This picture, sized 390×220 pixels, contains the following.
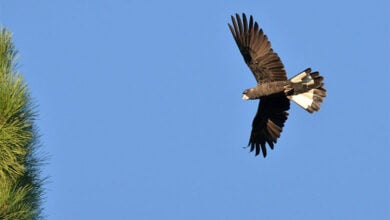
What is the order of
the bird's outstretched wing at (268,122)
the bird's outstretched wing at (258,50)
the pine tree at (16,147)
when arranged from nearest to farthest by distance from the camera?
the pine tree at (16,147) → the bird's outstretched wing at (258,50) → the bird's outstretched wing at (268,122)

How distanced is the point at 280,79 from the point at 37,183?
4.71 meters

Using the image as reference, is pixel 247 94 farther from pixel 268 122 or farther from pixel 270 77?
pixel 268 122

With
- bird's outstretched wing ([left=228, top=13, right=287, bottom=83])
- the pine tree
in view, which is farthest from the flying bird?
the pine tree

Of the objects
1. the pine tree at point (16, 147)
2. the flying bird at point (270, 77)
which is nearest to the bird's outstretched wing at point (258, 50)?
the flying bird at point (270, 77)

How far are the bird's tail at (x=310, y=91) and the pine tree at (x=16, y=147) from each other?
4758mm

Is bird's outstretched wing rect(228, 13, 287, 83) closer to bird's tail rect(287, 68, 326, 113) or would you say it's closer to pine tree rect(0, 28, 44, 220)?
bird's tail rect(287, 68, 326, 113)

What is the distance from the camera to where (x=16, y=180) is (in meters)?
4.35

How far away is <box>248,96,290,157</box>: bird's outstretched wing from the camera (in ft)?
29.8

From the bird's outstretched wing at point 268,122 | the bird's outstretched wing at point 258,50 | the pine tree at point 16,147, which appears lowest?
the pine tree at point 16,147

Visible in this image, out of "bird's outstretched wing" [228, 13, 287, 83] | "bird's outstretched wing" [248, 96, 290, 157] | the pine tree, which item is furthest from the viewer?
"bird's outstretched wing" [248, 96, 290, 157]

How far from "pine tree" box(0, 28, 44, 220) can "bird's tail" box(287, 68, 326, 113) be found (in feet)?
15.6

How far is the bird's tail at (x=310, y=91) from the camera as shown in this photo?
8633 millimetres

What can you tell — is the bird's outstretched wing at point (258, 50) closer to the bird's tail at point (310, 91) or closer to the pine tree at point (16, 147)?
the bird's tail at point (310, 91)

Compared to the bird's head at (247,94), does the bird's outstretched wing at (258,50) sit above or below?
above
